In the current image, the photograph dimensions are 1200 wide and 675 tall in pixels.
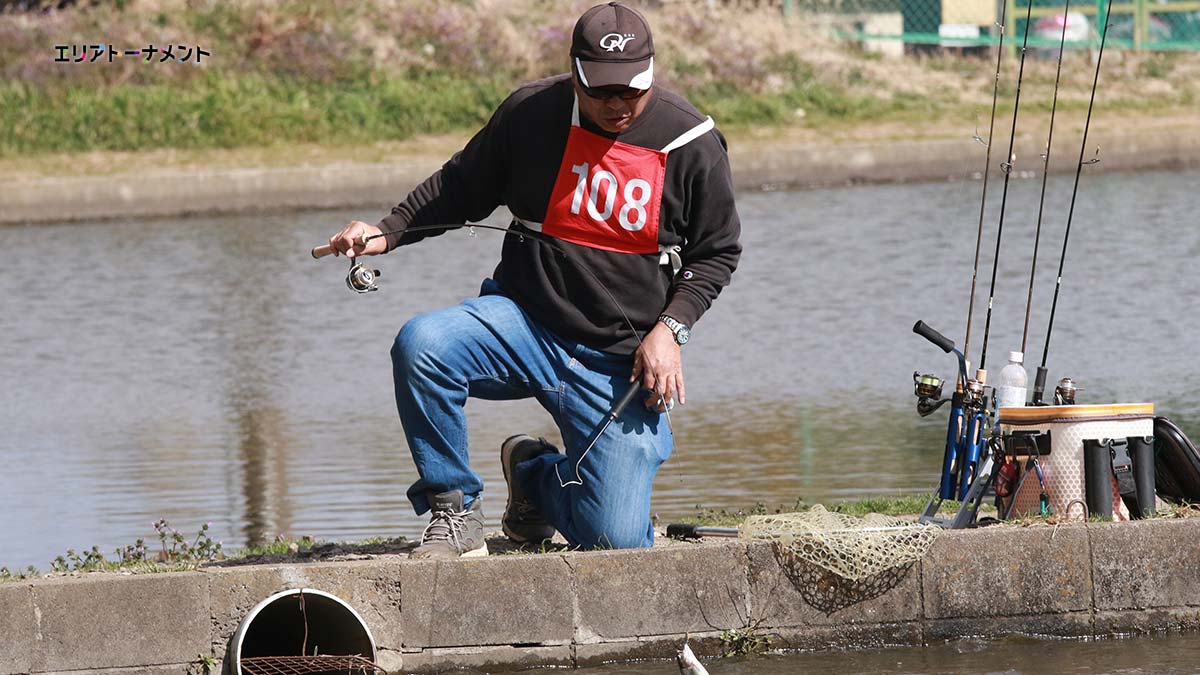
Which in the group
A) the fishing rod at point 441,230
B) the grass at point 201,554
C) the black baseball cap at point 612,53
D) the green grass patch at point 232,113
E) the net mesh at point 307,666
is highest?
the green grass patch at point 232,113

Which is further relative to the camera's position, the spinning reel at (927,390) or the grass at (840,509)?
the grass at (840,509)

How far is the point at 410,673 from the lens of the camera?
5.15m

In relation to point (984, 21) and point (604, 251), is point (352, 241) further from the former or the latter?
point (984, 21)

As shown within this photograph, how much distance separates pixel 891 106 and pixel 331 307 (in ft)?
37.2

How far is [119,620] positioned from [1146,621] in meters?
2.63

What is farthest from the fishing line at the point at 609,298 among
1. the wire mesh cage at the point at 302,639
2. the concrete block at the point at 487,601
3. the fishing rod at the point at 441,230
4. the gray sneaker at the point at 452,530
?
the wire mesh cage at the point at 302,639

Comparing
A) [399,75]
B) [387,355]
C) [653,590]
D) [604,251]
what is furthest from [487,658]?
[399,75]

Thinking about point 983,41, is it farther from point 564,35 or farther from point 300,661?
point 300,661

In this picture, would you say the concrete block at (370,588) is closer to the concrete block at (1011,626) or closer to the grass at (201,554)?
the grass at (201,554)

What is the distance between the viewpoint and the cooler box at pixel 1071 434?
5547 mm

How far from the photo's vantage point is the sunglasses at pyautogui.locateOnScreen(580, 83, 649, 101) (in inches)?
209

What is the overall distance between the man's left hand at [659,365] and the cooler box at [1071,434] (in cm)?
97

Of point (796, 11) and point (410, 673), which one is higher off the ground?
point (796, 11)

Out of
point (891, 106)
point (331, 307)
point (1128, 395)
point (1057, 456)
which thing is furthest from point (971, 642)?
point (891, 106)
